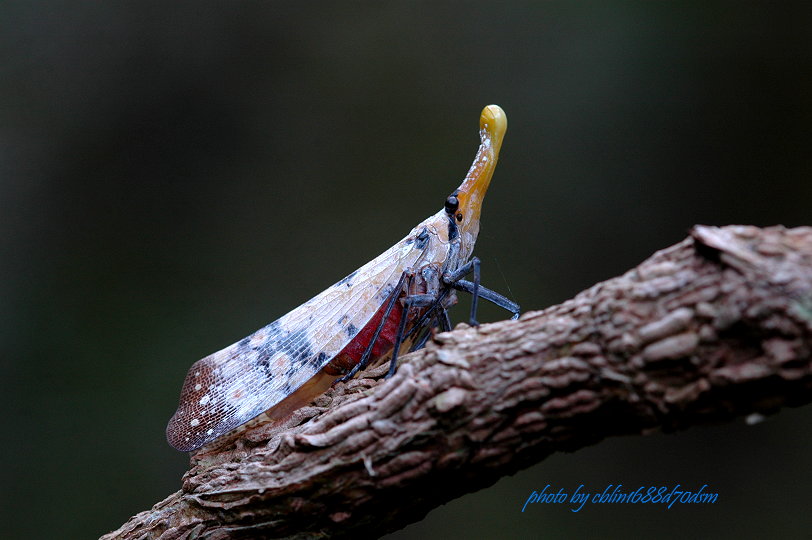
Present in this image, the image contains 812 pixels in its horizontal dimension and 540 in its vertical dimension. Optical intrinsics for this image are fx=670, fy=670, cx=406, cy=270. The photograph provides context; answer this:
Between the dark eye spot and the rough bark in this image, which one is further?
the dark eye spot

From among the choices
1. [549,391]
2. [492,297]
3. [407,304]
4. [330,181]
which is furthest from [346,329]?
[330,181]

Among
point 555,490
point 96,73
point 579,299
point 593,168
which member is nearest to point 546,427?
point 579,299

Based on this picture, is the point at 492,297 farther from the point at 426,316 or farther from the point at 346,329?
the point at 346,329

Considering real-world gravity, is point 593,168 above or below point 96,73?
below

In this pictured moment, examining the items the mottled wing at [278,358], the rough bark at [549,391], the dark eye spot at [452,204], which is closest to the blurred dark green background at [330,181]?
the dark eye spot at [452,204]

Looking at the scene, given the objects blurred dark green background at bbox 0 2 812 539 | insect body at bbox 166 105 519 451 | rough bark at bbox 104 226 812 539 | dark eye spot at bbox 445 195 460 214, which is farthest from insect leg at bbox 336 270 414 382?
blurred dark green background at bbox 0 2 812 539

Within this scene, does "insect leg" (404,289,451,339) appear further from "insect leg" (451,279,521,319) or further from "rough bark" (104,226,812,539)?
"rough bark" (104,226,812,539)

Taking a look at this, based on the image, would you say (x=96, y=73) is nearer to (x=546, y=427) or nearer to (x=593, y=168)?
(x=593, y=168)
